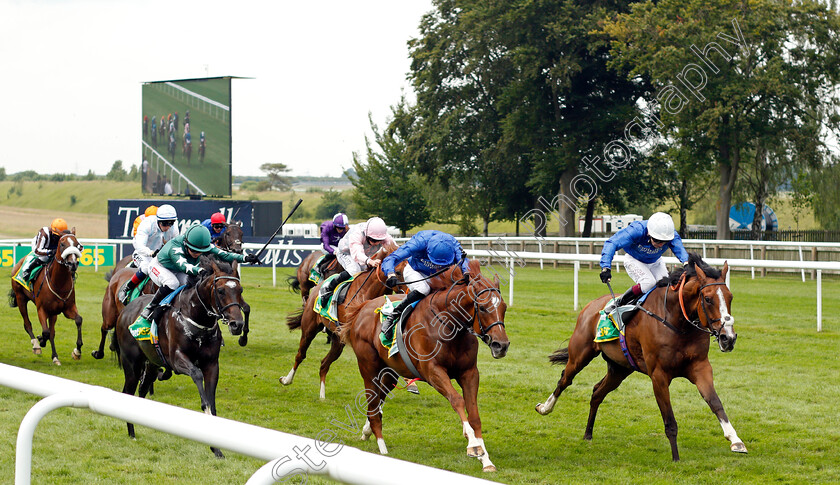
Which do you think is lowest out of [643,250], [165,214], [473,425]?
[473,425]

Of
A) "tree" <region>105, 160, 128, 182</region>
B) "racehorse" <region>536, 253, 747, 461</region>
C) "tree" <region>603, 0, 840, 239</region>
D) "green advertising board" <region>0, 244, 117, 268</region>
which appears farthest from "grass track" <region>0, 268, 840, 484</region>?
"tree" <region>105, 160, 128, 182</region>

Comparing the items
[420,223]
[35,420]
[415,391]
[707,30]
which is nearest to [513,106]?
[707,30]

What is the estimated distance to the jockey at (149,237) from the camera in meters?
7.80

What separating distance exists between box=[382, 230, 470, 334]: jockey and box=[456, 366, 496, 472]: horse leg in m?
0.68

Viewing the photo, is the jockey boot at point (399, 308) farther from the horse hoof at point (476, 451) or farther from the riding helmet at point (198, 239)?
the riding helmet at point (198, 239)

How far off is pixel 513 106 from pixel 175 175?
11.4 meters

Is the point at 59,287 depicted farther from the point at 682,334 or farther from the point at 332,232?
the point at 682,334

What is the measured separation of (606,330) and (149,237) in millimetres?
4751

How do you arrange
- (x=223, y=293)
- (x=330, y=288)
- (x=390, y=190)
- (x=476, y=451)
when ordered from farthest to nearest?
(x=390, y=190), (x=330, y=288), (x=223, y=293), (x=476, y=451)

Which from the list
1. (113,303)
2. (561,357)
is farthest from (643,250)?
(113,303)

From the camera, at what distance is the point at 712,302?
16.4ft

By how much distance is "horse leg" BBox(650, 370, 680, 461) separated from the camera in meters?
5.11

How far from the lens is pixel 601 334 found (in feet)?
19.0

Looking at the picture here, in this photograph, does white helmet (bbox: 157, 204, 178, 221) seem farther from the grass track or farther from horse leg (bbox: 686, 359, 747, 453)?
horse leg (bbox: 686, 359, 747, 453)
